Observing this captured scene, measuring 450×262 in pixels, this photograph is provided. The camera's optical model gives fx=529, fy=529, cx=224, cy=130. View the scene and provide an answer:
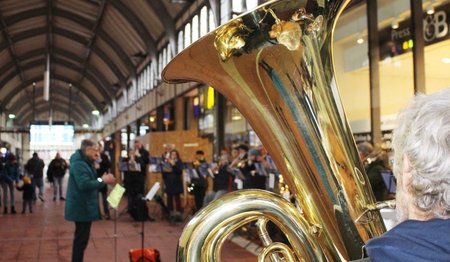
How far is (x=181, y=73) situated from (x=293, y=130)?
0.46 meters

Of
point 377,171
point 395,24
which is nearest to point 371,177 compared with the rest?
point 377,171

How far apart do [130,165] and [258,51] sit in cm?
918

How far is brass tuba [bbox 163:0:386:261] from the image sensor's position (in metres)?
1.61

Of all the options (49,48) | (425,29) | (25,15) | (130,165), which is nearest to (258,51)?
(425,29)

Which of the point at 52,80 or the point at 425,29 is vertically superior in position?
the point at 52,80

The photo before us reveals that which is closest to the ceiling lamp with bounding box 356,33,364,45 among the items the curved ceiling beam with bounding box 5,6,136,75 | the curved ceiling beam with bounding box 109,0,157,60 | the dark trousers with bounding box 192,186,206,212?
the dark trousers with bounding box 192,186,206,212

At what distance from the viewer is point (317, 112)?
1.70 metres

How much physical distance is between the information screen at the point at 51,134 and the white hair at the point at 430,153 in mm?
46208

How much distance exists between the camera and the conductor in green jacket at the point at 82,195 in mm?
5031

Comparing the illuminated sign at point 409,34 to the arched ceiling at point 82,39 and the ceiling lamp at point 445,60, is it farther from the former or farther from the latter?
the arched ceiling at point 82,39

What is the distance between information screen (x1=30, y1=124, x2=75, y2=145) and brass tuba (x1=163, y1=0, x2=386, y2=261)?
1785 inches

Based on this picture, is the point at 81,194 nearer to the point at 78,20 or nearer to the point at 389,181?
the point at 389,181

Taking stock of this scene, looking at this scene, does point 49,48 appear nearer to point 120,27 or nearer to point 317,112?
point 120,27

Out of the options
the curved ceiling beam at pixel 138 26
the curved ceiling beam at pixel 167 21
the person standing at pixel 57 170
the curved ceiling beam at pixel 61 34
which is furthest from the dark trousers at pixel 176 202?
the curved ceiling beam at pixel 61 34
